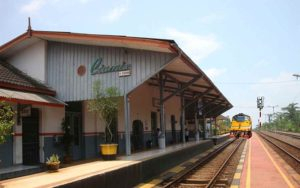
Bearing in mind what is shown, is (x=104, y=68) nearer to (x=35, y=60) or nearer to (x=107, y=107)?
(x=107, y=107)

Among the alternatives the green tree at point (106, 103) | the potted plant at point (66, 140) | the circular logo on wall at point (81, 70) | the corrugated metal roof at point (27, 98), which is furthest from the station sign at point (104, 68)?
the potted plant at point (66, 140)

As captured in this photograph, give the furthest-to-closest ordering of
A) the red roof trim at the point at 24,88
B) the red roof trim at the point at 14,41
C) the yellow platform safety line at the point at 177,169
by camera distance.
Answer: the red roof trim at the point at 14,41, the yellow platform safety line at the point at 177,169, the red roof trim at the point at 24,88

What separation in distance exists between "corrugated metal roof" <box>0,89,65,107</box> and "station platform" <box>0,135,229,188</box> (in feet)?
8.64

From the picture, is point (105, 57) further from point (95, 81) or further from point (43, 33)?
point (43, 33)

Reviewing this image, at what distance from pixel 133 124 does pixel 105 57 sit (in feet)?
24.1

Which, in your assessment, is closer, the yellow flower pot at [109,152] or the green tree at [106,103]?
the yellow flower pot at [109,152]

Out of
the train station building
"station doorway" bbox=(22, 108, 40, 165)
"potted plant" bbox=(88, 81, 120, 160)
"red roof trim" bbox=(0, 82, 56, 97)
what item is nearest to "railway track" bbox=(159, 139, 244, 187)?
"potted plant" bbox=(88, 81, 120, 160)

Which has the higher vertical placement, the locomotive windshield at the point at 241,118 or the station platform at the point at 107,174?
the locomotive windshield at the point at 241,118

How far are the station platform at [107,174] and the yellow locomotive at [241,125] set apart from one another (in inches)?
1157

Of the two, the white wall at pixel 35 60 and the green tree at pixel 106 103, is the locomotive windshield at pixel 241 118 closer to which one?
the white wall at pixel 35 60

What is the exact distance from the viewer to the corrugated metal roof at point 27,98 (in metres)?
13.0

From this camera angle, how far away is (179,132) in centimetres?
3288

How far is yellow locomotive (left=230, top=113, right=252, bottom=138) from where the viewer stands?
47.2m

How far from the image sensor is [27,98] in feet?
46.0
